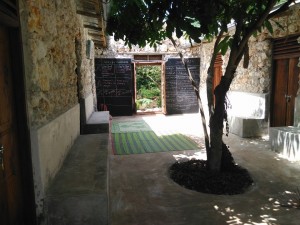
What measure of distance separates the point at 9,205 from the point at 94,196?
0.63 meters

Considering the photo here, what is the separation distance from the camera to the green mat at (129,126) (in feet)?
23.5

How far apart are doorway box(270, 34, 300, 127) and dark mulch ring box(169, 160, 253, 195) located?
2.67 m

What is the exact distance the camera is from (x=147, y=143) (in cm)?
574

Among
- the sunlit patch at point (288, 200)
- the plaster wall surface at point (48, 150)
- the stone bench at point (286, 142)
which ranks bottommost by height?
the sunlit patch at point (288, 200)

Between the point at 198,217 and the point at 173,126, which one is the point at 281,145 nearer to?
the point at 198,217

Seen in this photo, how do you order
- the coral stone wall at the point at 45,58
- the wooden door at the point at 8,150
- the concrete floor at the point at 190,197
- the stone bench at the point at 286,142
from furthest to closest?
the stone bench at the point at 286,142, the concrete floor at the point at 190,197, the coral stone wall at the point at 45,58, the wooden door at the point at 8,150

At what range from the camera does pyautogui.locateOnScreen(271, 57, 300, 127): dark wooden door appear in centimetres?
560

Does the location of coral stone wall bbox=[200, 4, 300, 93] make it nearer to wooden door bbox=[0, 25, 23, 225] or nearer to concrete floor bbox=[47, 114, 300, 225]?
concrete floor bbox=[47, 114, 300, 225]

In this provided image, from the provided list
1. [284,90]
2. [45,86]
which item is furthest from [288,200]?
[284,90]

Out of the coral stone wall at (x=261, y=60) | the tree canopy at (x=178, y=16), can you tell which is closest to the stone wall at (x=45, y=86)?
the tree canopy at (x=178, y=16)

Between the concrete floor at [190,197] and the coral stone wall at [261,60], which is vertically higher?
the coral stone wall at [261,60]

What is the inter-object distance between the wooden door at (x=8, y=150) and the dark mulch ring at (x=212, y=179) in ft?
7.12

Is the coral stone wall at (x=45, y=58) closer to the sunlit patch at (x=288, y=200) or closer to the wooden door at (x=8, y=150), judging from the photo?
the wooden door at (x=8, y=150)

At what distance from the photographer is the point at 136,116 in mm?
9602
